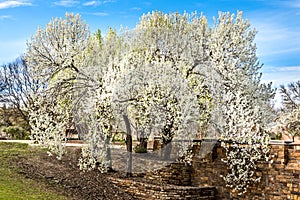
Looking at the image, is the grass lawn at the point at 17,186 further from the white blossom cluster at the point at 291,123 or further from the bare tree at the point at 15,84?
the bare tree at the point at 15,84

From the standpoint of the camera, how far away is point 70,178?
13.5m

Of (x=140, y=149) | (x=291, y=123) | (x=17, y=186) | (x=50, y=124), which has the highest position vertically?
(x=291, y=123)

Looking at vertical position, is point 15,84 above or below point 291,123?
above

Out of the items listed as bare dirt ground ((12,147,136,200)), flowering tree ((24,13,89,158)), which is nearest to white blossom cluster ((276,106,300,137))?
bare dirt ground ((12,147,136,200))

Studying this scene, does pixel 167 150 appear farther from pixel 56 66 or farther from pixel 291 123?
pixel 291 123

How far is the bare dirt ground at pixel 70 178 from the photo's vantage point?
1249 centimetres

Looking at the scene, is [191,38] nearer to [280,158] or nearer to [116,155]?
[116,155]

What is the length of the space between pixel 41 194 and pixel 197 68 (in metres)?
7.52

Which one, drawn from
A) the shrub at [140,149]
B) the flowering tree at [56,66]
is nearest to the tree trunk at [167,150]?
the shrub at [140,149]

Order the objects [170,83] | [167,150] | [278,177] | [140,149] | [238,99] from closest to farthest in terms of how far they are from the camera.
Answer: [278,177] → [238,99] → [170,83] → [167,150] → [140,149]

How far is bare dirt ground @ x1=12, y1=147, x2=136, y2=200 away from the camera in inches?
492

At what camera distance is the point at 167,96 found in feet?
44.3

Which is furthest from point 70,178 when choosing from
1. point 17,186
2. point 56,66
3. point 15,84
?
point 15,84

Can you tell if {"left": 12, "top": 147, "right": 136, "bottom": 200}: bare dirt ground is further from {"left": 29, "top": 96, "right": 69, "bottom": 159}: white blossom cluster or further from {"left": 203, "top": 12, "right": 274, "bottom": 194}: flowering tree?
{"left": 203, "top": 12, "right": 274, "bottom": 194}: flowering tree
